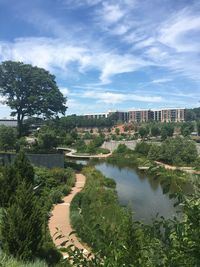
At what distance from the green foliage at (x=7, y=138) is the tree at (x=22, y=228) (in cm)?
2515

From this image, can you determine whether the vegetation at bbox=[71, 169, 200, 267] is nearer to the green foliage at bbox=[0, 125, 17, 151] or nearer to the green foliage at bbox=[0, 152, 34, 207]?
the green foliage at bbox=[0, 152, 34, 207]

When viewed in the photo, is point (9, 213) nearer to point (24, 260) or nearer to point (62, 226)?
point (24, 260)

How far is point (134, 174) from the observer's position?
3638cm

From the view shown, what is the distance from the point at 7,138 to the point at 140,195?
50.5 feet

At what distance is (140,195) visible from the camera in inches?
978

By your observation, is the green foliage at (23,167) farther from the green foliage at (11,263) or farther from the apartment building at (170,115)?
the apartment building at (170,115)

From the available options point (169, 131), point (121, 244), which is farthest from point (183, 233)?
point (169, 131)

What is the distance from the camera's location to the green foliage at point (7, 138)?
34719 millimetres

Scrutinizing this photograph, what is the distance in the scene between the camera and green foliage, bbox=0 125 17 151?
3472cm

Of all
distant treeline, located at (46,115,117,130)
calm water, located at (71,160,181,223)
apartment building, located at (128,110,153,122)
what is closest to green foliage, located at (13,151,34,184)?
calm water, located at (71,160,181,223)

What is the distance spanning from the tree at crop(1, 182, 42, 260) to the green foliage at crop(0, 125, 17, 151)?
25.2 m

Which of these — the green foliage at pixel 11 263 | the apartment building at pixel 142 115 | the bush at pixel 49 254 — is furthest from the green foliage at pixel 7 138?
the apartment building at pixel 142 115

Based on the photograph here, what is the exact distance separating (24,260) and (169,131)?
202ft

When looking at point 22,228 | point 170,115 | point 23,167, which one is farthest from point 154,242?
point 170,115
